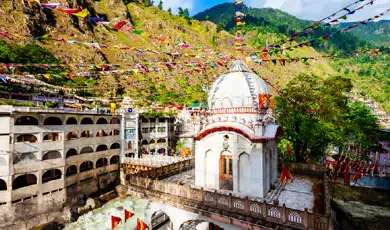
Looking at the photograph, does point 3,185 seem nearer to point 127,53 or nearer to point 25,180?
point 25,180

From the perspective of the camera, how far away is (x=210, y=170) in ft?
51.8

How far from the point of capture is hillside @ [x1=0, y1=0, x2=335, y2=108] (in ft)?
209

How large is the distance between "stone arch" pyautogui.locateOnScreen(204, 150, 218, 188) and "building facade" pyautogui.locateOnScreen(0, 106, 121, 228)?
2439 cm

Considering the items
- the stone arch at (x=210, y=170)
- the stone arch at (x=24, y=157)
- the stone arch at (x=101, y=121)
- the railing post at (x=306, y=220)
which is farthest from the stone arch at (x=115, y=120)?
the railing post at (x=306, y=220)

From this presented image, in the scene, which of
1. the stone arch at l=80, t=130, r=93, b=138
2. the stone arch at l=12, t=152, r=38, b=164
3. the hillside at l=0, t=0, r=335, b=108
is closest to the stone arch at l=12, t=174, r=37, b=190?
the stone arch at l=12, t=152, r=38, b=164

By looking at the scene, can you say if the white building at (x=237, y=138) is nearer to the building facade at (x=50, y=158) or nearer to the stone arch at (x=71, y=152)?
the building facade at (x=50, y=158)

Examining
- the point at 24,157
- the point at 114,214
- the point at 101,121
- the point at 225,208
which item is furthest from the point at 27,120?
the point at 225,208

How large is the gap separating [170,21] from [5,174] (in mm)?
142961

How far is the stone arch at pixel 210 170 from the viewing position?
51.4 feet

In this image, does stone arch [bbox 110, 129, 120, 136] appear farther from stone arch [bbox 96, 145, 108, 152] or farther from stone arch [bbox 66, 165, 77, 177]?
stone arch [bbox 66, 165, 77, 177]

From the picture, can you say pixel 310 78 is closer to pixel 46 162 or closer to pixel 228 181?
pixel 228 181

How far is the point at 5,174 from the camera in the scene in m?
26.5

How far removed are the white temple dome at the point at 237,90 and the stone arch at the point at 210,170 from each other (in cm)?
349

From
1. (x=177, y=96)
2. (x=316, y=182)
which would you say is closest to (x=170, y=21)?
(x=177, y=96)
